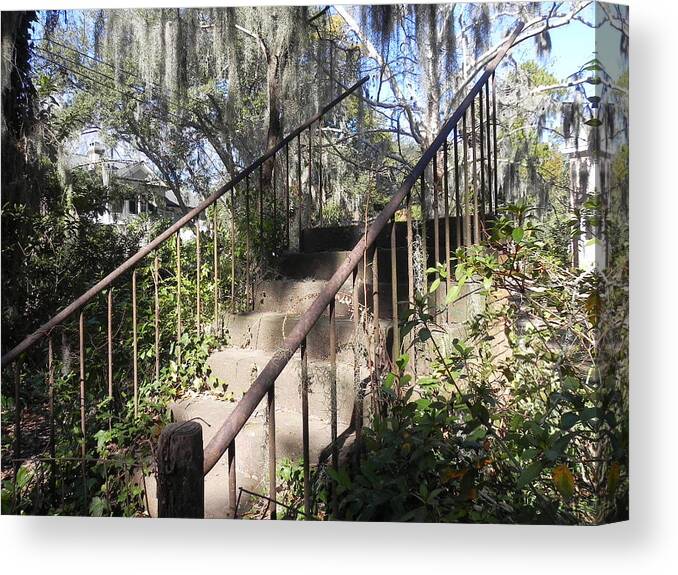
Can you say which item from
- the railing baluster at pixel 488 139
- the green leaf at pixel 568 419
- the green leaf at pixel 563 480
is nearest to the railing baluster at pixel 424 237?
the railing baluster at pixel 488 139

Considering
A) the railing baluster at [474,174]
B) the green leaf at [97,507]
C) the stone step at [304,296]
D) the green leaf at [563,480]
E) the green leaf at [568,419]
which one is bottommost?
the green leaf at [97,507]

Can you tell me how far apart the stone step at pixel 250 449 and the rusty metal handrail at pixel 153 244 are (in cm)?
61

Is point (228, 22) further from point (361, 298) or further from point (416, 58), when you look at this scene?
point (361, 298)

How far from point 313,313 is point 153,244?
44.4 inches

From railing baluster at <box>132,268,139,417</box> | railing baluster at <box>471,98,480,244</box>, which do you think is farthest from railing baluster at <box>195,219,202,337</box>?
railing baluster at <box>471,98,480,244</box>

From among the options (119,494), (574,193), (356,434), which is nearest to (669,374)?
(574,193)

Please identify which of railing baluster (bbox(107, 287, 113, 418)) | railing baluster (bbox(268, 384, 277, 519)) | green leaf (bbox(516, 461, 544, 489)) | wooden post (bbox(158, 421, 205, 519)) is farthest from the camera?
railing baluster (bbox(107, 287, 113, 418))

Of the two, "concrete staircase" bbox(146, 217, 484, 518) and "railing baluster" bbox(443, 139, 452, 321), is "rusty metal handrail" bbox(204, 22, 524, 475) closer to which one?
"railing baluster" bbox(443, 139, 452, 321)

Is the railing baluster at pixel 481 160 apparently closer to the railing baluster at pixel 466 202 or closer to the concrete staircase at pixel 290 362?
the railing baluster at pixel 466 202

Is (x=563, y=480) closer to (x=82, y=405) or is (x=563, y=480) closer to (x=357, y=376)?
(x=357, y=376)

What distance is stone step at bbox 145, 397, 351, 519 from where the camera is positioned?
2.22 m

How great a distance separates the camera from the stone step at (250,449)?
2.22m

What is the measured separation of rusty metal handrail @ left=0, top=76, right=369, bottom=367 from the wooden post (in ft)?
3.97

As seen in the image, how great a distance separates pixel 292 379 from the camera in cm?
242
